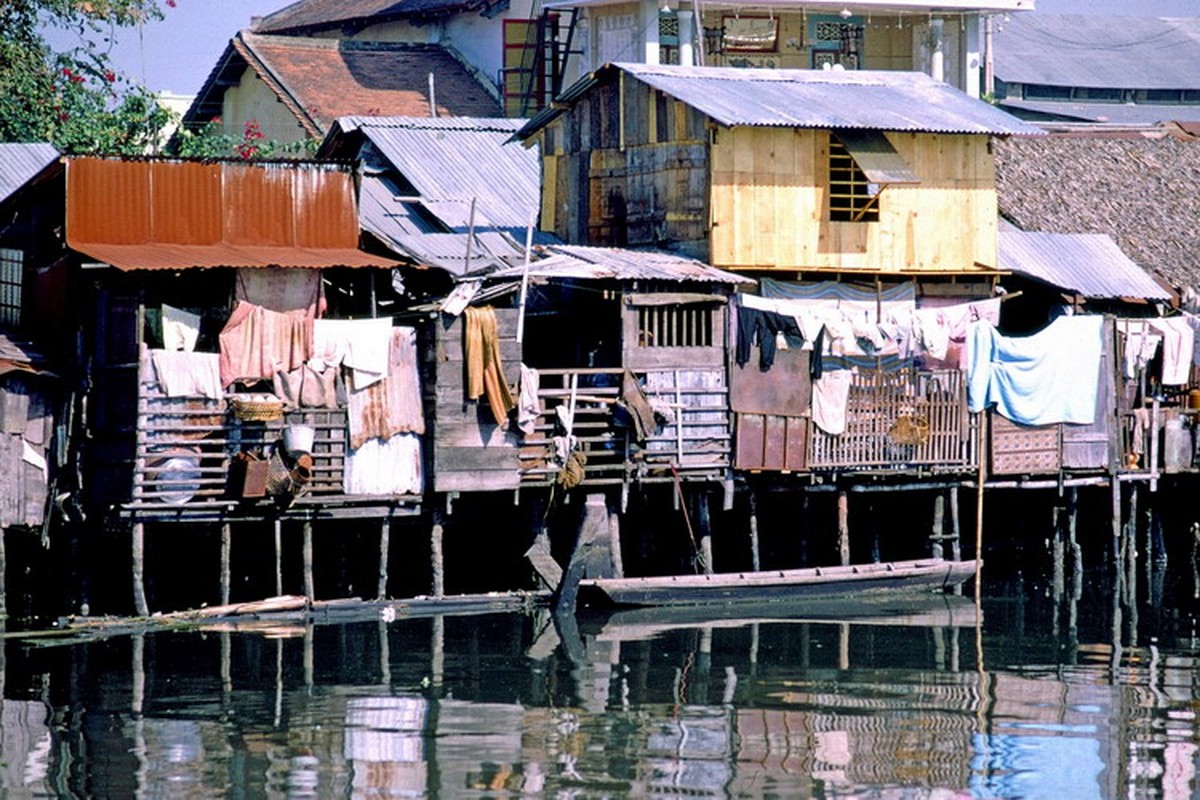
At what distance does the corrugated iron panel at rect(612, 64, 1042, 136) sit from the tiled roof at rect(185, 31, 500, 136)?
41.3ft

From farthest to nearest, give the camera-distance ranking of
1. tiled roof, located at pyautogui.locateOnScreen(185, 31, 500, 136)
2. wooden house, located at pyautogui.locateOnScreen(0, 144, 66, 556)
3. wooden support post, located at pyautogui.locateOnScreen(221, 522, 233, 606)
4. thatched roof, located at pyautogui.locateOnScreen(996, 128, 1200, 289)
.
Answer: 1. tiled roof, located at pyautogui.locateOnScreen(185, 31, 500, 136)
2. thatched roof, located at pyautogui.locateOnScreen(996, 128, 1200, 289)
3. wooden house, located at pyautogui.locateOnScreen(0, 144, 66, 556)
4. wooden support post, located at pyautogui.locateOnScreen(221, 522, 233, 606)

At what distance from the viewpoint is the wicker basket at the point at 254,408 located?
25.4 m

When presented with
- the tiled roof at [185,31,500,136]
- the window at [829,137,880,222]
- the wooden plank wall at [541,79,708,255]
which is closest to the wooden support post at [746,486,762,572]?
the wooden plank wall at [541,79,708,255]

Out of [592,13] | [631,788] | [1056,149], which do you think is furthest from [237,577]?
[592,13]

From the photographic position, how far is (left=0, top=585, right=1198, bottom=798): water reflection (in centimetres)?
1806

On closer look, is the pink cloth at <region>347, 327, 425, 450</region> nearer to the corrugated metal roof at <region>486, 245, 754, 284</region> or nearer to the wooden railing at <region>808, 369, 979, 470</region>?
the corrugated metal roof at <region>486, 245, 754, 284</region>

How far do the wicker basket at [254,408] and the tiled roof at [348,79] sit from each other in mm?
17204

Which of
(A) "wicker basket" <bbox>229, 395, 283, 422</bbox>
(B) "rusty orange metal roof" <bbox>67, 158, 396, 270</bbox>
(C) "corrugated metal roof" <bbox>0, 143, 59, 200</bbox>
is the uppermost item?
(C) "corrugated metal roof" <bbox>0, 143, 59, 200</bbox>

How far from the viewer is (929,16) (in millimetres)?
47688

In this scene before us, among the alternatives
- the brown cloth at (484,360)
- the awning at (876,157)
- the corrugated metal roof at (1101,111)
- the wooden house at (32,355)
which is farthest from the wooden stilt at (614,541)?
the corrugated metal roof at (1101,111)

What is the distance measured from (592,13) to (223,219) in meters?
20.5

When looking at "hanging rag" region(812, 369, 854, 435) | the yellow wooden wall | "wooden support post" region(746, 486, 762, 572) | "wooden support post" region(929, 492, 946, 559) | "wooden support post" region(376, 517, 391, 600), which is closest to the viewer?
"wooden support post" region(376, 517, 391, 600)

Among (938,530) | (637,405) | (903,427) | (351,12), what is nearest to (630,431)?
(637,405)

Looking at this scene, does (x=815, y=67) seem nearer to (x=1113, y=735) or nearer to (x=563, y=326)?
(x=563, y=326)
